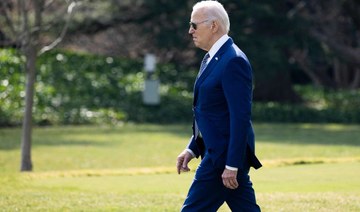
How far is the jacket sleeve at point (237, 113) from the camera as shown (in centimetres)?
577

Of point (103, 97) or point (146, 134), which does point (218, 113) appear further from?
point (103, 97)

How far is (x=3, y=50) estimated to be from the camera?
2642 cm

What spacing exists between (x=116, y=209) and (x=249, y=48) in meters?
15.7

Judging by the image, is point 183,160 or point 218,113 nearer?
point 218,113

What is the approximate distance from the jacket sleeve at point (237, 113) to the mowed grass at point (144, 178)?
2.88 metres

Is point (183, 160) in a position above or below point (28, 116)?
above

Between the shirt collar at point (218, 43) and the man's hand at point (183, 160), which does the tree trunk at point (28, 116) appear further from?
the shirt collar at point (218, 43)

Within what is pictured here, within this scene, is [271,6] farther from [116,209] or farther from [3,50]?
[116,209]

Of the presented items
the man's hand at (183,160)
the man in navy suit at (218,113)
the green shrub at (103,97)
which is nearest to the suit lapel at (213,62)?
the man in navy suit at (218,113)

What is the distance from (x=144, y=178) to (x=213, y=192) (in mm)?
4946

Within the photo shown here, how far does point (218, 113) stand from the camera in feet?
19.5

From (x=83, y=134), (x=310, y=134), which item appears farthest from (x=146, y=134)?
(x=310, y=134)

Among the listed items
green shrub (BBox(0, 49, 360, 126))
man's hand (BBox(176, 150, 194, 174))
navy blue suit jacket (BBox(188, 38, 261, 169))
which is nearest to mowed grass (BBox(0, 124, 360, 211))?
man's hand (BBox(176, 150, 194, 174))

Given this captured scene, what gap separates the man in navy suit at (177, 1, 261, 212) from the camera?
583 centimetres
